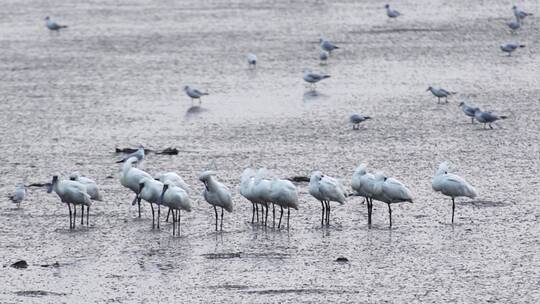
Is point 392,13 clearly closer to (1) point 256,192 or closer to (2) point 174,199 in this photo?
(1) point 256,192

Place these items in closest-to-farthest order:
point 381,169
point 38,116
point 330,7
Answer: point 381,169, point 38,116, point 330,7

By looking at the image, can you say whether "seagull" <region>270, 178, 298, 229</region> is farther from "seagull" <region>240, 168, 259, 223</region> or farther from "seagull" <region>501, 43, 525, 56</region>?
"seagull" <region>501, 43, 525, 56</region>

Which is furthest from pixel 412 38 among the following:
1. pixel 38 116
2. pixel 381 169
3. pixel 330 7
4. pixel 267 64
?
pixel 381 169

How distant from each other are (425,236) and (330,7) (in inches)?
1031

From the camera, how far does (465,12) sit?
3794cm

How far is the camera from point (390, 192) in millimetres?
15977

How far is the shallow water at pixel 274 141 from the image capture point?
13953 millimetres

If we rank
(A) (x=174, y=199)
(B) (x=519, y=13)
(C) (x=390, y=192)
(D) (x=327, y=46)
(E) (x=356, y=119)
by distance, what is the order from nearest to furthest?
(A) (x=174, y=199)
(C) (x=390, y=192)
(E) (x=356, y=119)
(D) (x=327, y=46)
(B) (x=519, y=13)

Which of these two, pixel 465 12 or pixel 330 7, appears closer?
pixel 465 12

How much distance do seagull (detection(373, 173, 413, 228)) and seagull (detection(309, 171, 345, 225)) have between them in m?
0.45

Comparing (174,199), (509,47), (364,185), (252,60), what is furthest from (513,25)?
(174,199)

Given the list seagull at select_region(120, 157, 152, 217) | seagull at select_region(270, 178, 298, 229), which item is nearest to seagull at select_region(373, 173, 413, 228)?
seagull at select_region(270, 178, 298, 229)

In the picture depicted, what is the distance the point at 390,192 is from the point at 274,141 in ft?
20.2

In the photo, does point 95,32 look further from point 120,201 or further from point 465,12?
point 120,201
